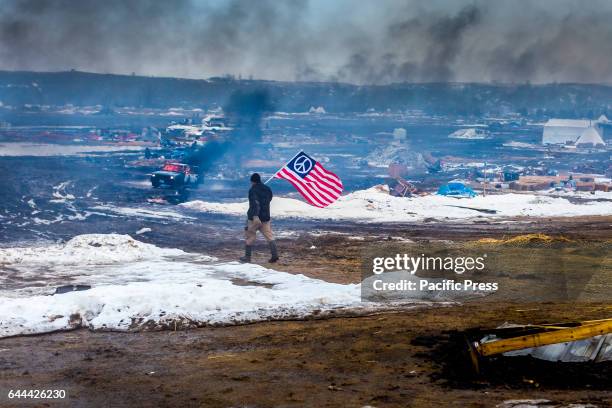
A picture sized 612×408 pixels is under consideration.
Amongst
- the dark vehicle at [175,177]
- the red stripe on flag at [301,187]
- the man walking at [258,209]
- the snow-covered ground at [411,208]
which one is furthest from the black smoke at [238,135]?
the man walking at [258,209]

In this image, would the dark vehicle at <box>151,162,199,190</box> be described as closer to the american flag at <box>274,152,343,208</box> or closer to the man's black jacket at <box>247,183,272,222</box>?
the american flag at <box>274,152,343,208</box>

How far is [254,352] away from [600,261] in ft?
31.0

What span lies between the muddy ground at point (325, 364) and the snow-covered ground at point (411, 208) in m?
14.6

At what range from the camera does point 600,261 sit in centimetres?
1736

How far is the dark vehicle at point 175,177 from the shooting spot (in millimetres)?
35469

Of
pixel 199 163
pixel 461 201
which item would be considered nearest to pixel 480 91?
pixel 199 163

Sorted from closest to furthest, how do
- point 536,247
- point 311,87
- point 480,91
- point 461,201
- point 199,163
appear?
point 536,247 < point 461,201 < point 199,163 < point 311,87 < point 480,91

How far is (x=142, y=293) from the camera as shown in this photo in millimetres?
13047

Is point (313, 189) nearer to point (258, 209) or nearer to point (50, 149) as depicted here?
point (258, 209)

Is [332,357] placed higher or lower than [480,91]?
lower

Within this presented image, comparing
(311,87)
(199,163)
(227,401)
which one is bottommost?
(227,401)

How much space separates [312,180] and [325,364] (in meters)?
9.38

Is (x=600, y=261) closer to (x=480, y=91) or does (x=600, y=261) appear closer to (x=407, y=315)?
(x=407, y=315)

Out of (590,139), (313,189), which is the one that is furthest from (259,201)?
(590,139)
